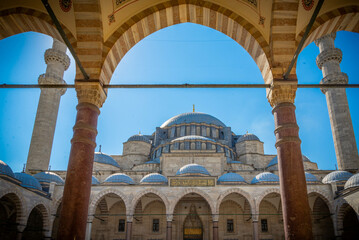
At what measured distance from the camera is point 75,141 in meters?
5.33

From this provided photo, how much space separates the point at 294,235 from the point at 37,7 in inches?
235

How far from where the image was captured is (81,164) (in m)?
5.18

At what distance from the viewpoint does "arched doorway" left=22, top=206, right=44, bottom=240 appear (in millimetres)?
16930

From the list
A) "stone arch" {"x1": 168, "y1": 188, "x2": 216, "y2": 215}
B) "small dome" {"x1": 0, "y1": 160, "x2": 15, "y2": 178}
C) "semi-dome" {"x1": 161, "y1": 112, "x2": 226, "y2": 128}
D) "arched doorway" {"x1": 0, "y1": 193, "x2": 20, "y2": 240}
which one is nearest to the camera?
"small dome" {"x1": 0, "y1": 160, "x2": 15, "y2": 178}

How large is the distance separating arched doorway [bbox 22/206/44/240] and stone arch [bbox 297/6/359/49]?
16.4 m

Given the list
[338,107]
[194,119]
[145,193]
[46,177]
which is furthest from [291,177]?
[194,119]

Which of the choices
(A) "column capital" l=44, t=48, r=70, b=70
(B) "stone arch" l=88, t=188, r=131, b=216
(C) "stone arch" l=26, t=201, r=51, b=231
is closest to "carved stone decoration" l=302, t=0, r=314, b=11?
(B) "stone arch" l=88, t=188, r=131, b=216

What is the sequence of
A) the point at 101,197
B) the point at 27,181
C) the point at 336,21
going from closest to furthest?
the point at 336,21 → the point at 27,181 → the point at 101,197

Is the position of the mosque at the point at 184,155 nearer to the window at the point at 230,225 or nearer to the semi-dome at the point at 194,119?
the window at the point at 230,225

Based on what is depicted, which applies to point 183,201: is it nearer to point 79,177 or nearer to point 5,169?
point 5,169

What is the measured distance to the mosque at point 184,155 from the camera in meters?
5.29

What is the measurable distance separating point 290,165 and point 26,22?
18.5 feet

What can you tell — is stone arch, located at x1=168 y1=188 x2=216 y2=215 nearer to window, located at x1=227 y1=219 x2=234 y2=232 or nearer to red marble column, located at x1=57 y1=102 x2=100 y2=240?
window, located at x1=227 y1=219 x2=234 y2=232

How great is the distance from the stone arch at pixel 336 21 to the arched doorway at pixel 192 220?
14979 millimetres
